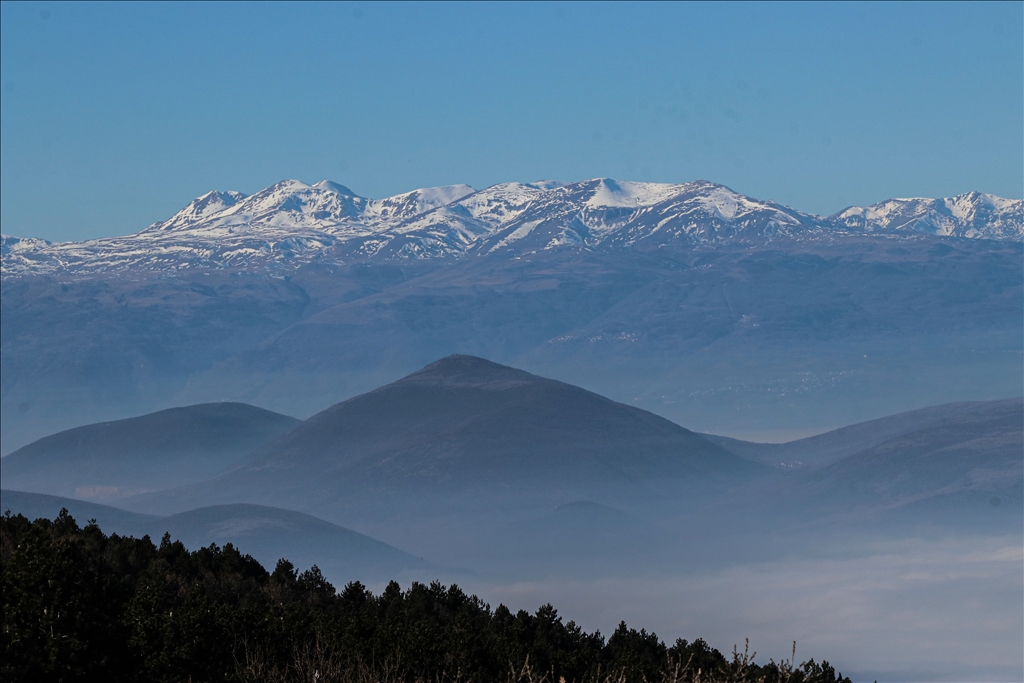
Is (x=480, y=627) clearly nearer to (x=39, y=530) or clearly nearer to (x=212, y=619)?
(x=212, y=619)

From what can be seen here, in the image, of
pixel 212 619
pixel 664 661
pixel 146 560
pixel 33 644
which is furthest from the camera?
pixel 146 560

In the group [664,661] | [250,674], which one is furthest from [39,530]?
[664,661]

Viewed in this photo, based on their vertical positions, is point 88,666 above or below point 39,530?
below

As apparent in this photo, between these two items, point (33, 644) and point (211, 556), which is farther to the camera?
point (211, 556)

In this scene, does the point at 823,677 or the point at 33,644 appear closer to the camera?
the point at 33,644

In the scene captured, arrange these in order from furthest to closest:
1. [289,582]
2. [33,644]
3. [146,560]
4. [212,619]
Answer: [289,582], [146,560], [212,619], [33,644]

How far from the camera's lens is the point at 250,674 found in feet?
189

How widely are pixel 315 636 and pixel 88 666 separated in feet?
41.0

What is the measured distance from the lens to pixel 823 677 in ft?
198

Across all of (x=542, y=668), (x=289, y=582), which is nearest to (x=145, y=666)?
(x=542, y=668)

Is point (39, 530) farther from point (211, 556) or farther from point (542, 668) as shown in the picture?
point (211, 556)

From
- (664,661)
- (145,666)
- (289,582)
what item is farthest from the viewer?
(289,582)

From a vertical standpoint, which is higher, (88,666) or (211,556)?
(211,556)

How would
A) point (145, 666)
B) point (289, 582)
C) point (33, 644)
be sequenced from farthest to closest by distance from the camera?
point (289, 582), point (145, 666), point (33, 644)
